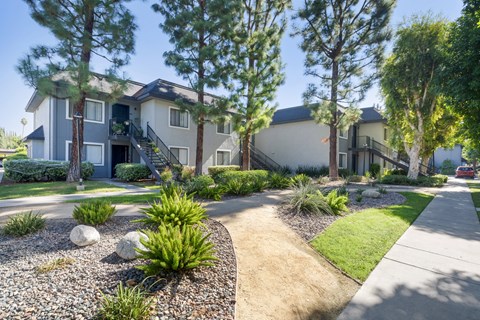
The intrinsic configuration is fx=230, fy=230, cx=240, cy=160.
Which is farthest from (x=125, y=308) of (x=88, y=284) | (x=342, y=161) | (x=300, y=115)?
(x=342, y=161)

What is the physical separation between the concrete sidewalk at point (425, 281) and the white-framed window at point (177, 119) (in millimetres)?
15594

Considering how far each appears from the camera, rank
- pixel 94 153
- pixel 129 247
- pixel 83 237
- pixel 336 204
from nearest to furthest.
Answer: pixel 129 247 < pixel 83 237 < pixel 336 204 < pixel 94 153

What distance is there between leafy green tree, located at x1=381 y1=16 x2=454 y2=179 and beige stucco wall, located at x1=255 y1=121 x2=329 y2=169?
595 centimetres

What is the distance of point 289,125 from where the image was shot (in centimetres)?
2352

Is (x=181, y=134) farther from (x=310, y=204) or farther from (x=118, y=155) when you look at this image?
Answer: (x=310, y=204)

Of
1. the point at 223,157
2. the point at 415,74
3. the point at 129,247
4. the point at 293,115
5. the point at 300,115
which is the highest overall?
the point at 415,74

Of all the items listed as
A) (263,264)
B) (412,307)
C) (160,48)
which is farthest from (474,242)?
(160,48)

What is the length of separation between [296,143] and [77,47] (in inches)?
726

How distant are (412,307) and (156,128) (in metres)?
16.4

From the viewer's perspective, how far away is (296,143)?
2305cm

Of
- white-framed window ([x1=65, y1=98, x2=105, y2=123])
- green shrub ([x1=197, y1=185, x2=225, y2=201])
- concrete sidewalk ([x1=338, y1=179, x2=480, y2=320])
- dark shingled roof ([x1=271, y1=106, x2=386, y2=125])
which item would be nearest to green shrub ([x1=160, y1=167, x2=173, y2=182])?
green shrub ([x1=197, y1=185, x2=225, y2=201])

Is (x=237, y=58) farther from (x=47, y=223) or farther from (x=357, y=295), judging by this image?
(x=357, y=295)

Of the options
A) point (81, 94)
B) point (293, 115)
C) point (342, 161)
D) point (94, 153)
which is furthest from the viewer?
point (293, 115)

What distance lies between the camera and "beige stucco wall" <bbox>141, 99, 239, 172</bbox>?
54.2ft
